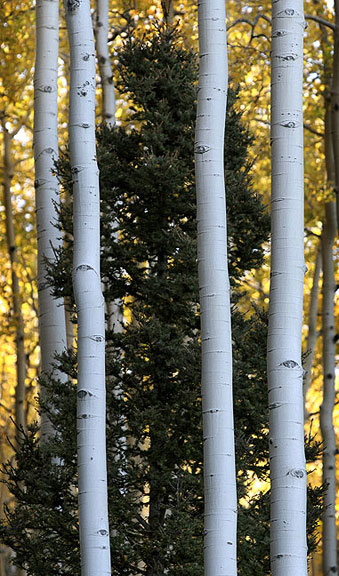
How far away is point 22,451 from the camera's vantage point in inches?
317

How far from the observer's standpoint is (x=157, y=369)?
8.07 m

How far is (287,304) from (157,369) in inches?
97.9

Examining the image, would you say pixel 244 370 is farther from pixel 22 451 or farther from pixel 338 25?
pixel 338 25

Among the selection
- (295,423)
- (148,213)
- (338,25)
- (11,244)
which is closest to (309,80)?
(338,25)

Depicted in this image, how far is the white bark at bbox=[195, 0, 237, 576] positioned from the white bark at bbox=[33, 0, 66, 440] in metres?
2.42

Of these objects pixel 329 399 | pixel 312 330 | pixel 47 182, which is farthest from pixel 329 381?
pixel 47 182

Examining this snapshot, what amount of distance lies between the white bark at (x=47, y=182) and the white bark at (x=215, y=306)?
2424 millimetres

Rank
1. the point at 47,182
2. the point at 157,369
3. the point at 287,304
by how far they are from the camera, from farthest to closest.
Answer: the point at 47,182 < the point at 157,369 < the point at 287,304

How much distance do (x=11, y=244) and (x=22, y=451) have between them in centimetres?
717

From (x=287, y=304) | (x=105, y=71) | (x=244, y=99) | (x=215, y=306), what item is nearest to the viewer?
(x=287, y=304)

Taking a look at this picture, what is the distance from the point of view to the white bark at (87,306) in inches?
237

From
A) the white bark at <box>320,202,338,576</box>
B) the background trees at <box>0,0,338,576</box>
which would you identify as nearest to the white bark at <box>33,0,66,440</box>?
the background trees at <box>0,0,338,576</box>

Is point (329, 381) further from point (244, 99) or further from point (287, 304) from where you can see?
point (287, 304)

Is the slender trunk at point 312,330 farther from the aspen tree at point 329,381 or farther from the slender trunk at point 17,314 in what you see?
the slender trunk at point 17,314
